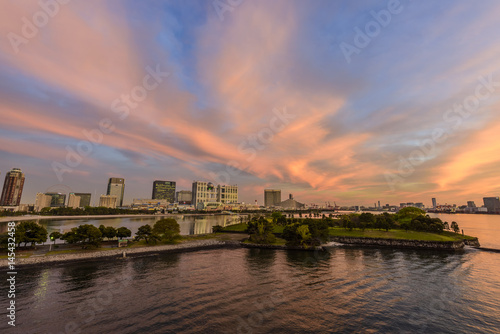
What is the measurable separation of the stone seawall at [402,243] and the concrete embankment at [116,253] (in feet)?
184

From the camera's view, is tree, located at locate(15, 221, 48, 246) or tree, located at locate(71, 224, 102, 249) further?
tree, located at locate(71, 224, 102, 249)

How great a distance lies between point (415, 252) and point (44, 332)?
3934 inches

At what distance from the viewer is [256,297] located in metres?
35.4

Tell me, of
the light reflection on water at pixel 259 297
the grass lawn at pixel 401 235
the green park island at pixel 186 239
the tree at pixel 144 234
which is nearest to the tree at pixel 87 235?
the green park island at pixel 186 239

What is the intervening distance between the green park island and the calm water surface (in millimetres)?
6887

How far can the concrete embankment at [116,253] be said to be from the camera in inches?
1979

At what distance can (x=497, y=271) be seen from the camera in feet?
170

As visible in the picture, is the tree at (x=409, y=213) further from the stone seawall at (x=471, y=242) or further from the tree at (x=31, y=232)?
the tree at (x=31, y=232)

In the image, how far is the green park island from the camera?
185 feet

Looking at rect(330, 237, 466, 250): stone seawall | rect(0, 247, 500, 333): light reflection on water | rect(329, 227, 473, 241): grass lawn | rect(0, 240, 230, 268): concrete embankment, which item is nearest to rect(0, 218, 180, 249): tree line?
A: rect(0, 240, 230, 268): concrete embankment

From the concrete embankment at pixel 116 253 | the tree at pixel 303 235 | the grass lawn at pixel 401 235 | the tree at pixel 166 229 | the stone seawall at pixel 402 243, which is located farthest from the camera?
the grass lawn at pixel 401 235

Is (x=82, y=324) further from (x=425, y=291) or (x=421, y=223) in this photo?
(x=421, y=223)

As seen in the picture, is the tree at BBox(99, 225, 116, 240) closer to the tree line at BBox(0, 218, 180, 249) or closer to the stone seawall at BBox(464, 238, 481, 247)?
the tree line at BBox(0, 218, 180, 249)

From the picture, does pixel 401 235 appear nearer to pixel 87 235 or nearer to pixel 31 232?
pixel 87 235
